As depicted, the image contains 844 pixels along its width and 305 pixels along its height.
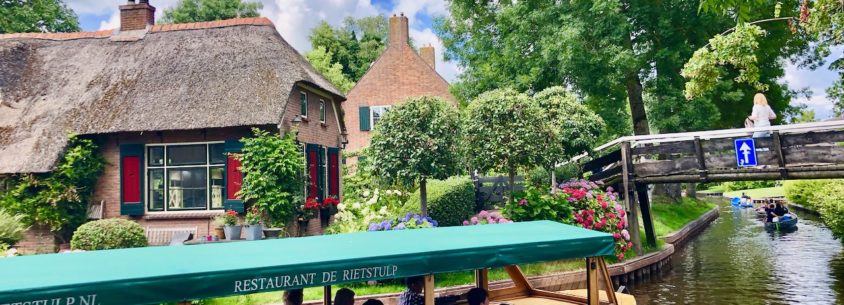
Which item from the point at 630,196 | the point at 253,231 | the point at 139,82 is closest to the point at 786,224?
the point at 630,196

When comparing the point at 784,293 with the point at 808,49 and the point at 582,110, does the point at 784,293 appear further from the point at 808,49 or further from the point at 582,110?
the point at 808,49

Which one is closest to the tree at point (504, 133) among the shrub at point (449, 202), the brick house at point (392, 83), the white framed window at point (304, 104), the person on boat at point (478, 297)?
the shrub at point (449, 202)

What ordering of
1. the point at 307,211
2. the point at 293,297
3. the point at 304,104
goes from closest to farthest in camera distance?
the point at 293,297
the point at 307,211
the point at 304,104

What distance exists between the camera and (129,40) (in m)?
19.1

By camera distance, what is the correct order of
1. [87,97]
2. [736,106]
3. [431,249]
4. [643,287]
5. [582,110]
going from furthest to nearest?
[736,106]
[582,110]
[87,97]
[643,287]
[431,249]

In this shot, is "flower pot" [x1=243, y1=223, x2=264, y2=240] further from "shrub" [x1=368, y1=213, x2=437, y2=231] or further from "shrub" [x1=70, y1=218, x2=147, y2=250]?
"shrub" [x1=368, y1=213, x2=437, y2=231]

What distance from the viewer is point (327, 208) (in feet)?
60.2

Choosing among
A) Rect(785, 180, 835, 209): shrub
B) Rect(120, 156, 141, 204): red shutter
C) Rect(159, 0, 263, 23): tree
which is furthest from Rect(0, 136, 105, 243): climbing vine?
Rect(159, 0, 263, 23): tree

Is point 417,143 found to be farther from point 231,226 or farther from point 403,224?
point 231,226

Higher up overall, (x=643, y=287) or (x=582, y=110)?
(x=582, y=110)

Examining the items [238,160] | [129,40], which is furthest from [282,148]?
[129,40]

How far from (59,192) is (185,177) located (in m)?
2.93

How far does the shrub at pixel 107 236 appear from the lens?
13359mm

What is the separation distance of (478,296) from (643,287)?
9.08 m
